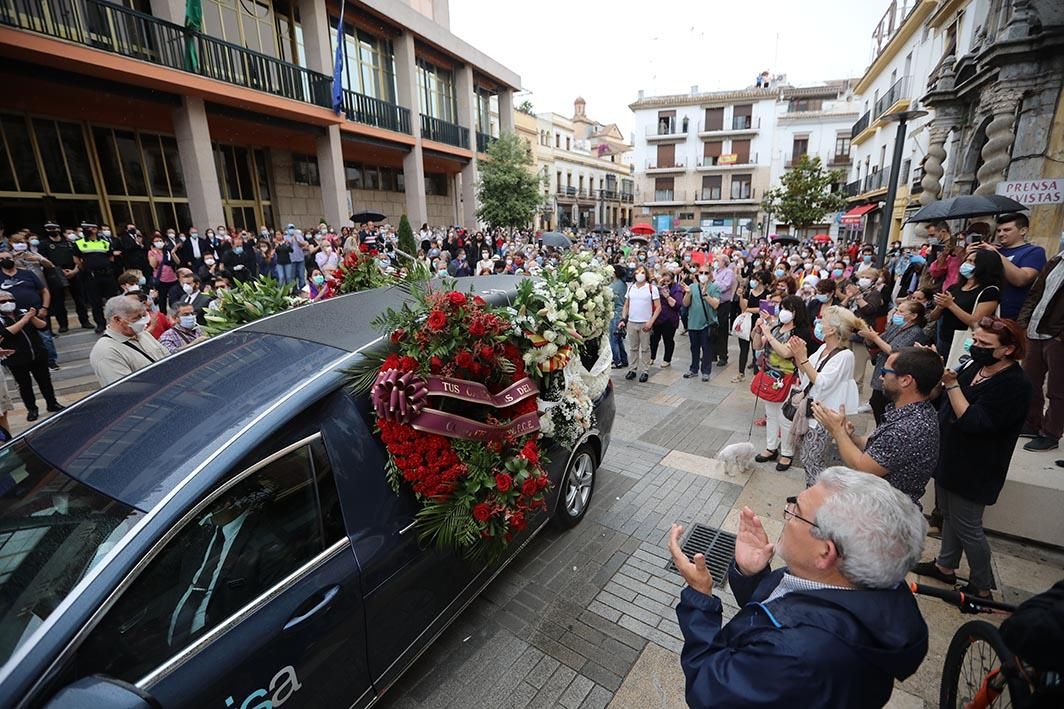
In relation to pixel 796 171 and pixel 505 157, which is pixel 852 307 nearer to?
pixel 505 157

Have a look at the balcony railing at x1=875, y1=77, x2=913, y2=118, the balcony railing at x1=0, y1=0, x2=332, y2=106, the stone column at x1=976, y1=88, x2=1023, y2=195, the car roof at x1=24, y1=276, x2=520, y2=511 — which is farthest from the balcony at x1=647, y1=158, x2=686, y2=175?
the car roof at x1=24, y1=276, x2=520, y2=511

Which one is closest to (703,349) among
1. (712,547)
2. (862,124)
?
(712,547)

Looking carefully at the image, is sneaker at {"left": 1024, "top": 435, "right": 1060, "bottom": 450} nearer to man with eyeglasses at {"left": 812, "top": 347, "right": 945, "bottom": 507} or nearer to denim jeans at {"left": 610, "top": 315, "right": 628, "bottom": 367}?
man with eyeglasses at {"left": 812, "top": 347, "right": 945, "bottom": 507}

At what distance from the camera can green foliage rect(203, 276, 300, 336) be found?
145 inches

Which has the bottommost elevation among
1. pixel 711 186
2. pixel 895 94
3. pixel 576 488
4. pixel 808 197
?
pixel 576 488

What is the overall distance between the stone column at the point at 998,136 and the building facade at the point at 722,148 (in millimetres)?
35820

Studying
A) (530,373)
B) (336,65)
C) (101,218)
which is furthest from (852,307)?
(101,218)

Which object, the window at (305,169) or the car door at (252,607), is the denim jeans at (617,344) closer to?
the car door at (252,607)

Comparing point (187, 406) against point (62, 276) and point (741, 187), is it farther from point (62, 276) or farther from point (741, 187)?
point (741, 187)

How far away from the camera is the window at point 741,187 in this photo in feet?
161

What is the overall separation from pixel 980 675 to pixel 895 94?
28.7m

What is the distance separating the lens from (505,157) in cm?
2233

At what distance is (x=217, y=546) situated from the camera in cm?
187

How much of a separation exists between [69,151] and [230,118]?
3.79 m
